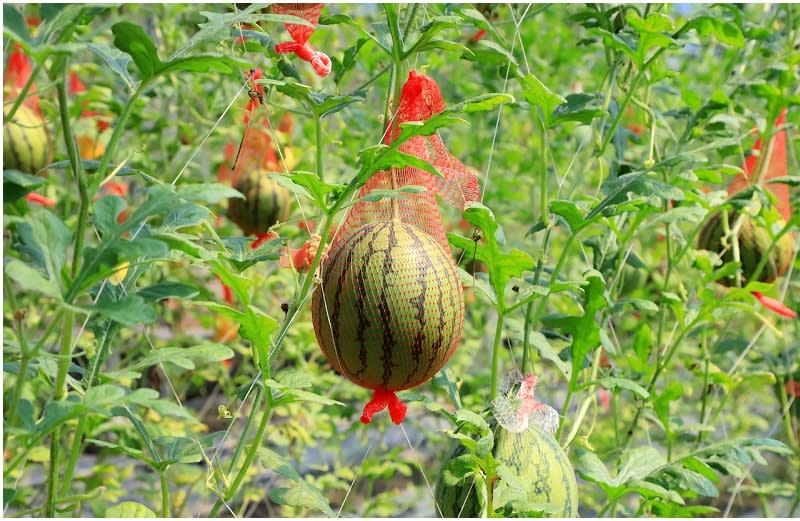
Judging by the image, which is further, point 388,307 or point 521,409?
point 521,409

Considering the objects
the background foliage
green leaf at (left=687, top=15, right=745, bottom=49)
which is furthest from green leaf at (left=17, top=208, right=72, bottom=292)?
green leaf at (left=687, top=15, right=745, bottom=49)

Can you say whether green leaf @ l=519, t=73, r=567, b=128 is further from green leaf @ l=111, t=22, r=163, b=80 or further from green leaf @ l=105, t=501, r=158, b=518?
green leaf @ l=105, t=501, r=158, b=518

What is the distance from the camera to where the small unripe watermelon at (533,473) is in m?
1.60

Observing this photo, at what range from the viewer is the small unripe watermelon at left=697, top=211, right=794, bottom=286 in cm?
243

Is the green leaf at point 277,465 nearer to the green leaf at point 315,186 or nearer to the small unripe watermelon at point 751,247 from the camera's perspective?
the green leaf at point 315,186

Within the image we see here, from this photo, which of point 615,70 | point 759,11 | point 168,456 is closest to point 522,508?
point 168,456

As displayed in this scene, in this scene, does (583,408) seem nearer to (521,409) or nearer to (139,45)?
(521,409)

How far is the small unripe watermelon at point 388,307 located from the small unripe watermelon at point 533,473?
0.29 meters

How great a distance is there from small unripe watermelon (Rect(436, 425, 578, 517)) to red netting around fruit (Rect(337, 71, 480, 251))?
0.35m

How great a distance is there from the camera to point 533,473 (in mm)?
1603

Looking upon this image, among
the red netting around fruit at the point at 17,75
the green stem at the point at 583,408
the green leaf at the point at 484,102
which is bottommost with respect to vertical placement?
the green stem at the point at 583,408

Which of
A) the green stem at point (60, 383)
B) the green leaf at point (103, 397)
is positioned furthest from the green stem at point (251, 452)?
Result: the green leaf at point (103, 397)

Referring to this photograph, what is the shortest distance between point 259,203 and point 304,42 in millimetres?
1211

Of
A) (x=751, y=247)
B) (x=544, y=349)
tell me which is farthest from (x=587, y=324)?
(x=751, y=247)
